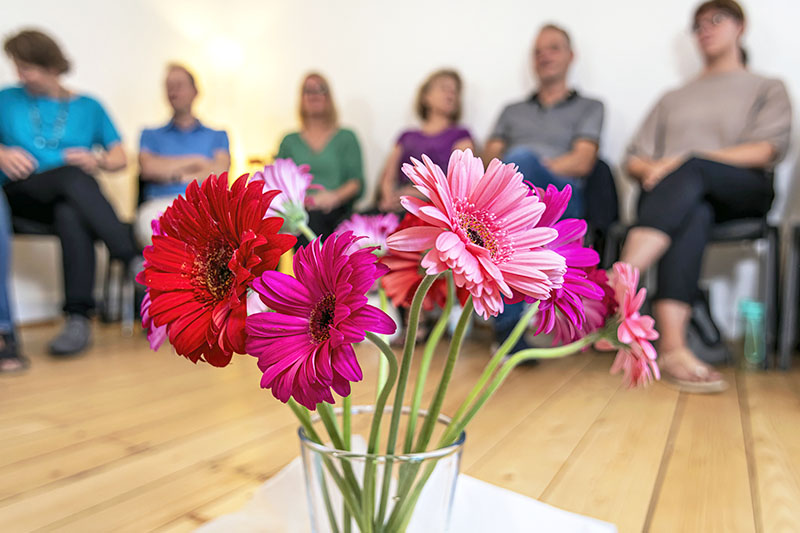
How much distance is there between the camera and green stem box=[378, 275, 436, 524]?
1.10 ft

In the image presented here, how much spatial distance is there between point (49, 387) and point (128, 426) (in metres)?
0.46

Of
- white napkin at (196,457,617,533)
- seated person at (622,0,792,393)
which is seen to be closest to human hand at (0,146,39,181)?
white napkin at (196,457,617,533)

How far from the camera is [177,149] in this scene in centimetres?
270

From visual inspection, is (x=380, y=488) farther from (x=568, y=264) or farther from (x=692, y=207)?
(x=692, y=207)

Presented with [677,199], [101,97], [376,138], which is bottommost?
[677,199]

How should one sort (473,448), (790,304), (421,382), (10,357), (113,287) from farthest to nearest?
(113,287) → (790,304) → (10,357) → (473,448) → (421,382)

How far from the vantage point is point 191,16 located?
3.51 metres

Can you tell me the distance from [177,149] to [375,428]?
2.60 m

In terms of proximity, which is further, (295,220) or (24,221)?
(24,221)

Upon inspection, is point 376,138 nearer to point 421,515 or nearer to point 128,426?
point 128,426

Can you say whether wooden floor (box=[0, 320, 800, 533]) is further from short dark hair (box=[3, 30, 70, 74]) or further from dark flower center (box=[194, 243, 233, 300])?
A: short dark hair (box=[3, 30, 70, 74])

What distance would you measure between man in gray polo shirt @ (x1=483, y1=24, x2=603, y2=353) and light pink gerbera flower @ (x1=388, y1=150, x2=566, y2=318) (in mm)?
1922

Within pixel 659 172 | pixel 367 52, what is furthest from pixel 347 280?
pixel 367 52

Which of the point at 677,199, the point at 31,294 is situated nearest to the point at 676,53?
the point at 677,199
